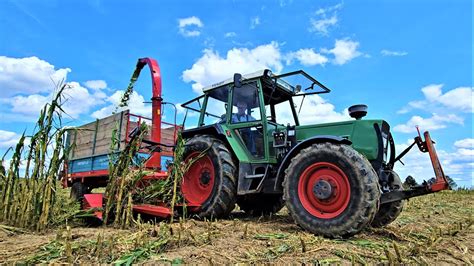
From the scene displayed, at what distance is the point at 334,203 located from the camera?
387 cm

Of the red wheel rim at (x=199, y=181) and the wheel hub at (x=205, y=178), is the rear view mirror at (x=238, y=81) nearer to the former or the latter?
the red wheel rim at (x=199, y=181)

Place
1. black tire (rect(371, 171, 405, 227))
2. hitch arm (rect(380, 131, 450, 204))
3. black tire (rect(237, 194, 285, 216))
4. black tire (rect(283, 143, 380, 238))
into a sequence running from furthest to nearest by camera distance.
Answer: black tire (rect(237, 194, 285, 216))
black tire (rect(371, 171, 405, 227))
hitch arm (rect(380, 131, 450, 204))
black tire (rect(283, 143, 380, 238))

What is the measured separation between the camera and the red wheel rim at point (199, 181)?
5406mm

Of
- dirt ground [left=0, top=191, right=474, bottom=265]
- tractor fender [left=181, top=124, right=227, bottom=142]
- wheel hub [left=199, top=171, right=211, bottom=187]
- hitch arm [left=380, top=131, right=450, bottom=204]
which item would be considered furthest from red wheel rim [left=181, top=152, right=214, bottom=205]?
hitch arm [left=380, top=131, right=450, bottom=204]

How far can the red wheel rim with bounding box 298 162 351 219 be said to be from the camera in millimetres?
3816

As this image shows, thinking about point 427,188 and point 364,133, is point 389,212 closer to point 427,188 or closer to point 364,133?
point 427,188

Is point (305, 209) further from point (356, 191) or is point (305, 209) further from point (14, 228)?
point (14, 228)

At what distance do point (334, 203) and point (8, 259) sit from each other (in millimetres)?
3194

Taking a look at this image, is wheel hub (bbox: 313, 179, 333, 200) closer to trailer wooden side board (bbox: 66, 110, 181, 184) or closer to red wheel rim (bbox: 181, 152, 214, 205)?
red wheel rim (bbox: 181, 152, 214, 205)

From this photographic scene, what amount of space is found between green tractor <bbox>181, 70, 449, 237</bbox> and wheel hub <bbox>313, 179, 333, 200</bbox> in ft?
0.04

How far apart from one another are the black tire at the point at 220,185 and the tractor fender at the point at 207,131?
0.63ft

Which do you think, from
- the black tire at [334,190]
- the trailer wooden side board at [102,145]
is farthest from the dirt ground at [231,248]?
the trailer wooden side board at [102,145]

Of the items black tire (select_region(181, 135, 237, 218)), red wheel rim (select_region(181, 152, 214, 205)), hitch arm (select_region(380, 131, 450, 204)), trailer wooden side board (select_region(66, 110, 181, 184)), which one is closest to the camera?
hitch arm (select_region(380, 131, 450, 204))

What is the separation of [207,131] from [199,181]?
2.82 ft
